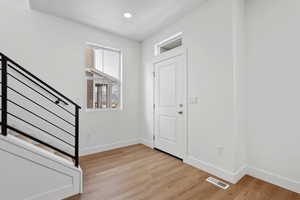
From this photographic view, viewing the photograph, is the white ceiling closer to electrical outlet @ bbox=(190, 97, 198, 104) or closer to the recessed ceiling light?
the recessed ceiling light

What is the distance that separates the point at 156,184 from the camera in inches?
80.4

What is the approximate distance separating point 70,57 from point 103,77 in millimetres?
829

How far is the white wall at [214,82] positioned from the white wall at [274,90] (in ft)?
0.85

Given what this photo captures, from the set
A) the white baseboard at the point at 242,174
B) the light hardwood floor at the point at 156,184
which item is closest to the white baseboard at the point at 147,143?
the light hardwood floor at the point at 156,184

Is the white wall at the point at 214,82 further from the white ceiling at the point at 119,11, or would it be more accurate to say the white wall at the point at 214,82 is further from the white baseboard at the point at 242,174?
the white ceiling at the point at 119,11

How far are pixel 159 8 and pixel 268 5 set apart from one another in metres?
1.75

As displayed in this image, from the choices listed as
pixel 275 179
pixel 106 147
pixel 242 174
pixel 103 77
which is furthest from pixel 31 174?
pixel 275 179

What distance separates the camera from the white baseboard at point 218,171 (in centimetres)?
207

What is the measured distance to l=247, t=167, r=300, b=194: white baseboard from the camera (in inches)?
73.3

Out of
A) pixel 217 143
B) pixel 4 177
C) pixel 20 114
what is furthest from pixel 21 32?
pixel 217 143

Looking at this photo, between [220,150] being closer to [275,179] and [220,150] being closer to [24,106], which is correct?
[275,179]

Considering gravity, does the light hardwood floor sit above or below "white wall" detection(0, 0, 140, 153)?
below

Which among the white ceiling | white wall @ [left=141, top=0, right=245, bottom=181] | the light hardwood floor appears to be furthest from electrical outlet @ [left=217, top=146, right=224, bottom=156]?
the white ceiling

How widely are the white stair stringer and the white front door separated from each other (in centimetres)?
195
